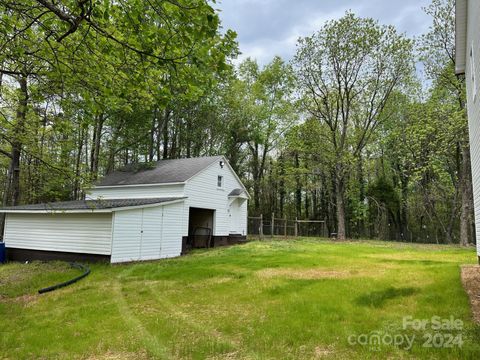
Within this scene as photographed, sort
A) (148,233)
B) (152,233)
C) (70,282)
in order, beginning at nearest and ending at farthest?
1. (70,282)
2. (148,233)
3. (152,233)

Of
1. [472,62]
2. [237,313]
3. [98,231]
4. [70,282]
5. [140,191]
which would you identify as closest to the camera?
[237,313]

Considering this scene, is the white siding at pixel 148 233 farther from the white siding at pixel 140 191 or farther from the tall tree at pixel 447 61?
the tall tree at pixel 447 61

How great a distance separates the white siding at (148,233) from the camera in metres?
12.0

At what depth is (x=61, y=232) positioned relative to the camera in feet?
43.1

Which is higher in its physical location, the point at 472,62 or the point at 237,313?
the point at 472,62

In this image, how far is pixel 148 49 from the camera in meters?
4.62

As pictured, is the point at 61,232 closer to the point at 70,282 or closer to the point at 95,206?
the point at 95,206

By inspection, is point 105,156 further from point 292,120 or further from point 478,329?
point 478,329

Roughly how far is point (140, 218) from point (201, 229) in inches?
244

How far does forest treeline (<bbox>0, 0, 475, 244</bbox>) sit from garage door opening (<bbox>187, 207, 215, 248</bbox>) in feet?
25.1

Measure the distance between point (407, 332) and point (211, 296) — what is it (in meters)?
3.80

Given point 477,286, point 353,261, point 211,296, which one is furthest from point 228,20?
point 353,261

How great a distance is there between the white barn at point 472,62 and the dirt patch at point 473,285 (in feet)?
3.26

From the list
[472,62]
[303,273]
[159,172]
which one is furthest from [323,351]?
[159,172]
